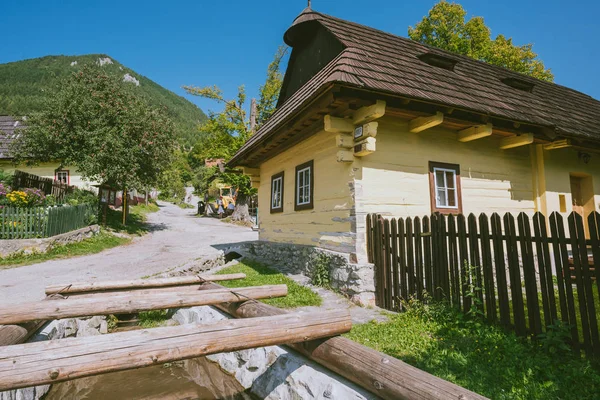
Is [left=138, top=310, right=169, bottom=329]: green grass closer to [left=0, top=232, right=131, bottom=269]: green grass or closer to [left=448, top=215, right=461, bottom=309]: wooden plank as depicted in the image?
[left=448, top=215, right=461, bottom=309]: wooden plank

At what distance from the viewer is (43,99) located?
16.2 meters

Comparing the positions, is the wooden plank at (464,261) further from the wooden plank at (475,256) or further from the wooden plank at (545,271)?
the wooden plank at (545,271)

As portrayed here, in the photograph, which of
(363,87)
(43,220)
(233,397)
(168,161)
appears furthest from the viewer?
(168,161)

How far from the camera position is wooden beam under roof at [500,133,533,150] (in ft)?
23.1

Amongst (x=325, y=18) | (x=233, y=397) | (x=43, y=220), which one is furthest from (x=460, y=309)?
(x=43, y=220)

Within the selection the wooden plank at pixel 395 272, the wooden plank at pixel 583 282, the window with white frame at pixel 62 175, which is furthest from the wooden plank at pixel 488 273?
the window with white frame at pixel 62 175

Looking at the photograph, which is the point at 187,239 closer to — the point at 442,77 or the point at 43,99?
the point at 43,99

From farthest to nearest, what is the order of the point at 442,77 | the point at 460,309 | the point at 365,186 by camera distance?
the point at 442,77
the point at 365,186
the point at 460,309

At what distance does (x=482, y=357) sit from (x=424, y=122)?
14.4ft

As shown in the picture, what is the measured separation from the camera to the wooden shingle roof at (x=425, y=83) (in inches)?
220

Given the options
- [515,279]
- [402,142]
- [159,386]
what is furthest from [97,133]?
[515,279]

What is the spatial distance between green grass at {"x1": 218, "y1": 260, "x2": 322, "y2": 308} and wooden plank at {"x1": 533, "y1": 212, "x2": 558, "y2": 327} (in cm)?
331

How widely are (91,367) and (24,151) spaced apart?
66.6 feet

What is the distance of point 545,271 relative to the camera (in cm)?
348
